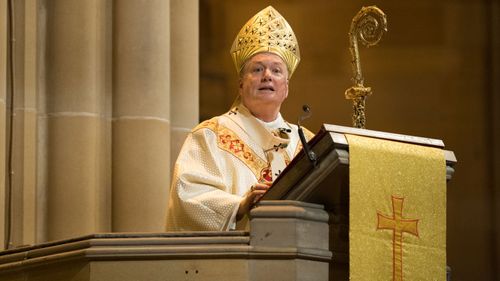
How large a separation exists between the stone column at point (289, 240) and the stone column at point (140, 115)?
2.80m

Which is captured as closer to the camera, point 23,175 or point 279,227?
point 279,227

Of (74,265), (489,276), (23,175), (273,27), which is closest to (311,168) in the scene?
(74,265)

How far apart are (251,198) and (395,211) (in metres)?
0.78

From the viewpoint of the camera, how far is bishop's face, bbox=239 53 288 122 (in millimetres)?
7219

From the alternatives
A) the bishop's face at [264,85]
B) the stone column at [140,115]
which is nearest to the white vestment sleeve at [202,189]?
the bishop's face at [264,85]

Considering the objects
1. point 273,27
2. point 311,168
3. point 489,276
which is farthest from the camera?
point 489,276

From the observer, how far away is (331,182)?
5.68 m

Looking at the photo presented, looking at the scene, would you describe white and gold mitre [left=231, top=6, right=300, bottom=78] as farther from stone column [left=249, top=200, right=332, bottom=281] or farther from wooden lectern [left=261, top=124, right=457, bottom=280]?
stone column [left=249, top=200, right=332, bottom=281]

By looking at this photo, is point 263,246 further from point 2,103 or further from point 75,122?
point 75,122

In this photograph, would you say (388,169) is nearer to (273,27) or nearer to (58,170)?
(273,27)

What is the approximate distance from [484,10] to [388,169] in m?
4.69

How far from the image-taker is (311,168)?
18.4 feet

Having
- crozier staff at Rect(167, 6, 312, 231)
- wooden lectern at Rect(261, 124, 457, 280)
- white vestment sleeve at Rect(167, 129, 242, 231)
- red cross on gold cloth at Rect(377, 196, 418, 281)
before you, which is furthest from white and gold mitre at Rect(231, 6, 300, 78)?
red cross on gold cloth at Rect(377, 196, 418, 281)

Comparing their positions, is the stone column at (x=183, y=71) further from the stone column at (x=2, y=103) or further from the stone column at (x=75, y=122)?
the stone column at (x=2, y=103)
